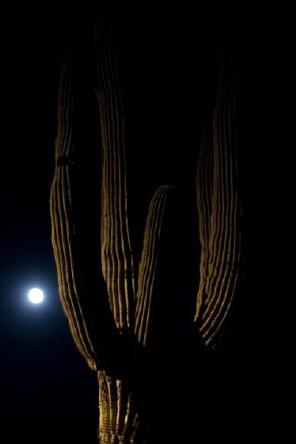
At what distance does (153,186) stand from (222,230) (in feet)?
2.35

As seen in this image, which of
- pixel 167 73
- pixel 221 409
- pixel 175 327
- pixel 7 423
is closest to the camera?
pixel 175 327

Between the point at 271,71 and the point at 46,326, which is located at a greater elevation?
the point at 271,71

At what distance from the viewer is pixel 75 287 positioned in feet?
7.61

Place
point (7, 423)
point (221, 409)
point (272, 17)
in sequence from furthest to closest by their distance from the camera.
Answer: point (7, 423) < point (272, 17) < point (221, 409)

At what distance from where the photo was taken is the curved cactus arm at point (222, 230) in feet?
8.30

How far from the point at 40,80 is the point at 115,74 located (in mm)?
1109

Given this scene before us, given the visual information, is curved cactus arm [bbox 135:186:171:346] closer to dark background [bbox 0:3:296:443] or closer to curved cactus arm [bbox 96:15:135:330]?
curved cactus arm [bbox 96:15:135:330]

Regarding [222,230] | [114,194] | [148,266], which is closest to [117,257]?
[148,266]

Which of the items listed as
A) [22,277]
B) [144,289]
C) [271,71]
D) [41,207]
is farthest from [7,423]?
[271,71]

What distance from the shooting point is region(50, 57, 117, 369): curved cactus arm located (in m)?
2.30

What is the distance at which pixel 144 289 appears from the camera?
2428 millimetres

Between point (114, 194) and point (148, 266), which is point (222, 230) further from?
point (114, 194)

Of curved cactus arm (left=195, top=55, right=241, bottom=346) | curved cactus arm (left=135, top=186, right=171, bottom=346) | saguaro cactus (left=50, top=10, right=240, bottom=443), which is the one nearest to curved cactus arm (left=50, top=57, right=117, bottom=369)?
saguaro cactus (left=50, top=10, right=240, bottom=443)

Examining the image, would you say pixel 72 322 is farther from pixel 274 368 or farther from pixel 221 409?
pixel 274 368
